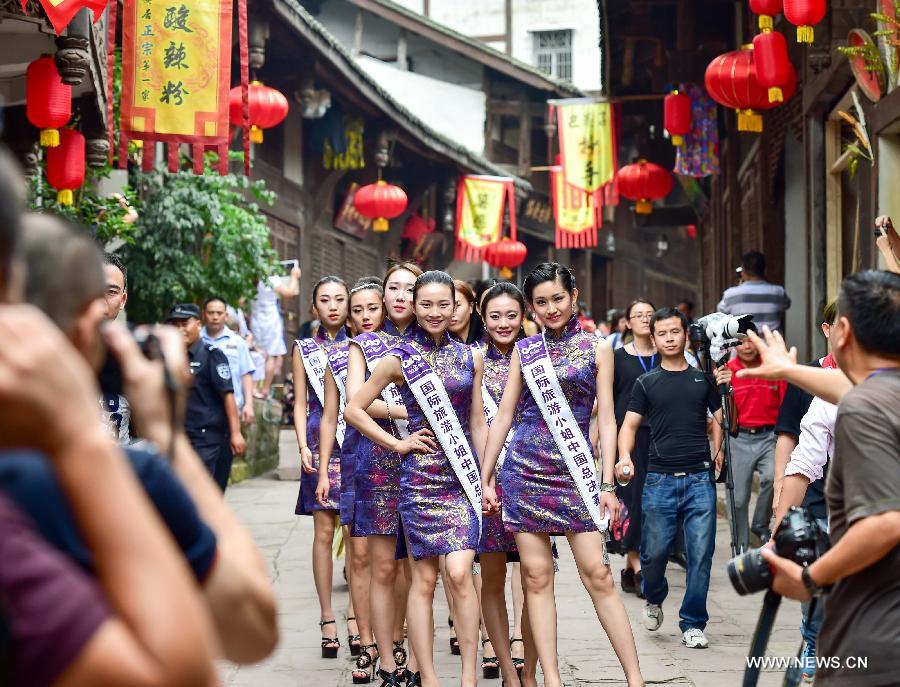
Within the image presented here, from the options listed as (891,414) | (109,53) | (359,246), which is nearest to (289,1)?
(109,53)

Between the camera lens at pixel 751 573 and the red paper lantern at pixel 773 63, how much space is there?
26.6 feet

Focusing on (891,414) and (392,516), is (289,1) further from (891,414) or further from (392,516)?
(891,414)

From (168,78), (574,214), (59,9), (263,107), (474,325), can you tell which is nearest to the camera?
(59,9)

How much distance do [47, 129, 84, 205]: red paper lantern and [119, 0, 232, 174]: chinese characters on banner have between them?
2.03ft

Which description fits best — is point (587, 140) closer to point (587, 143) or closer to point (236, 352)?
point (587, 143)

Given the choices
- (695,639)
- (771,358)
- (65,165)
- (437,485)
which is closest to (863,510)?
(771,358)

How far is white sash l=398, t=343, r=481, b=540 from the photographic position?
6254mm

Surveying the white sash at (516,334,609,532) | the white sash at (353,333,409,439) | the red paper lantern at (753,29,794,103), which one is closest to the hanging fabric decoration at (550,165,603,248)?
the red paper lantern at (753,29,794,103)

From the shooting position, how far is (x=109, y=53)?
415 inches

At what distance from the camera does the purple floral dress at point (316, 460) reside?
772cm

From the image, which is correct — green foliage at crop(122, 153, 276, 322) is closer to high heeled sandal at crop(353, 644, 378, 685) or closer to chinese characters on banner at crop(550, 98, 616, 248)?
chinese characters on banner at crop(550, 98, 616, 248)

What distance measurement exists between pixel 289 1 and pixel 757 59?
5.94 m

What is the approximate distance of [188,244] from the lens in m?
13.8

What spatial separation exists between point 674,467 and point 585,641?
1.12 meters
